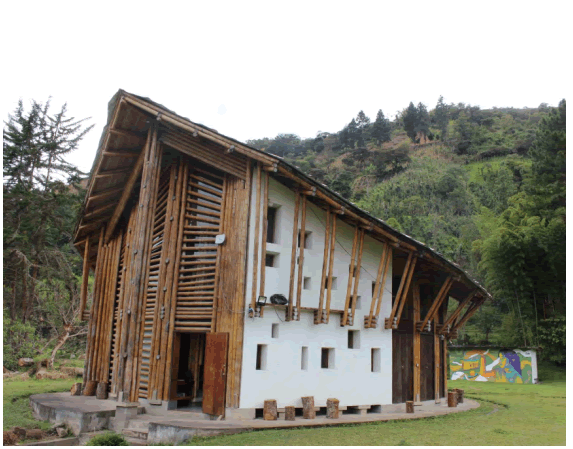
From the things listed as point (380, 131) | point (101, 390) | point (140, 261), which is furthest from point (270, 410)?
point (380, 131)

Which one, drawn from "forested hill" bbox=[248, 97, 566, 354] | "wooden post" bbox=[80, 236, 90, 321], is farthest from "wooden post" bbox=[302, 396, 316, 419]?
"forested hill" bbox=[248, 97, 566, 354]

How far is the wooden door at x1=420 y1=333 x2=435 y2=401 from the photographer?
56.5ft

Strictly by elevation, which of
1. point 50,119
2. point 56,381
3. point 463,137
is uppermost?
point 463,137

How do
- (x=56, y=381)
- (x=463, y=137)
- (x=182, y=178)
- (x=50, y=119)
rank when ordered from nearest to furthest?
(x=182, y=178) → (x=56, y=381) → (x=50, y=119) → (x=463, y=137)

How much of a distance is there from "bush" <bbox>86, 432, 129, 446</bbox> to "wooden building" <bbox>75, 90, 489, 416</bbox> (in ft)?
7.42

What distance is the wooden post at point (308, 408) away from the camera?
12.6 m

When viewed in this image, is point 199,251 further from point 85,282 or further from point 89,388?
point 85,282

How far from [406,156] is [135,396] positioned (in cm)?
6395

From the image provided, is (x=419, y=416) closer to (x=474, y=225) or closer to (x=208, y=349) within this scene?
(x=208, y=349)

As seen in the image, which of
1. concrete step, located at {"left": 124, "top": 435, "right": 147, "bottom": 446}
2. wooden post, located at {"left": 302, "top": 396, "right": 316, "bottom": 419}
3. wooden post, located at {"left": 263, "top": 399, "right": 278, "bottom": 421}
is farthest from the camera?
wooden post, located at {"left": 302, "top": 396, "right": 316, "bottom": 419}

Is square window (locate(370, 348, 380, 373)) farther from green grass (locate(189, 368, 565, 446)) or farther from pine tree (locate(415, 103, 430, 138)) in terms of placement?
pine tree (locate(415, 103, 430, 138))

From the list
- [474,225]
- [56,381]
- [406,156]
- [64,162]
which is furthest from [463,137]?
[56,381]

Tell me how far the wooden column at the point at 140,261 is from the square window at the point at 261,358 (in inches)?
128

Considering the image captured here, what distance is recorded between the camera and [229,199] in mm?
13188
